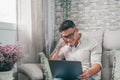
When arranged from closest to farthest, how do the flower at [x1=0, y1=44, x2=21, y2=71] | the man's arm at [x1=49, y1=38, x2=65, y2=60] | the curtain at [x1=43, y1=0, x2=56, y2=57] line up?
the flower at [x1=0, y1=44, x2=21, y2=71] < the man's arm at [x1=49, y1=38, x2=65, y2=60] < the curtain at [x1=43, y1=0, x2=56, y2=57]

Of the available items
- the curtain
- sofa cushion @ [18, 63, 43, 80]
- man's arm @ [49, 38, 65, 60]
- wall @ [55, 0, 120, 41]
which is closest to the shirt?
man's arm @ [49, 38, 65, 60]

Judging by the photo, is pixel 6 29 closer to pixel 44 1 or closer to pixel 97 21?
pixel 44 1

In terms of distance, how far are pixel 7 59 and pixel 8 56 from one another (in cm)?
2

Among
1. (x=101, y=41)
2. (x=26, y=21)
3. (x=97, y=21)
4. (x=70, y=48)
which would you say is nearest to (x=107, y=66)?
(x=101, y=41)

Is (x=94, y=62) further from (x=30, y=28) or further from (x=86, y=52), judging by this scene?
(x=30, y=28)

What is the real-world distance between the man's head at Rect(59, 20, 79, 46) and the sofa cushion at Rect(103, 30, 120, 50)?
37 centimetres

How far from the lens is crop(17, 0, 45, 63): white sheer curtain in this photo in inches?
99.8

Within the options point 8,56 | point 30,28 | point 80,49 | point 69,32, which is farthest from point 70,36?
point 8,56

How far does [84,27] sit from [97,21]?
7.2 inches

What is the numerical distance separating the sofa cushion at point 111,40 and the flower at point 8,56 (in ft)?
4.09

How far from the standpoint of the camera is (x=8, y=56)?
1824mm

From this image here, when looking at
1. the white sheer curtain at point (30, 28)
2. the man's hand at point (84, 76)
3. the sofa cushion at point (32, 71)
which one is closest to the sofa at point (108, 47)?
the man's hand at point (84, 76)

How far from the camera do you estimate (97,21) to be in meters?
3.21

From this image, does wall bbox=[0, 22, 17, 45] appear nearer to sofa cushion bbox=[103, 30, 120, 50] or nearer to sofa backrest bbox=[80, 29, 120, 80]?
sofa backrest bbox=[80, 29, 120, 80]
